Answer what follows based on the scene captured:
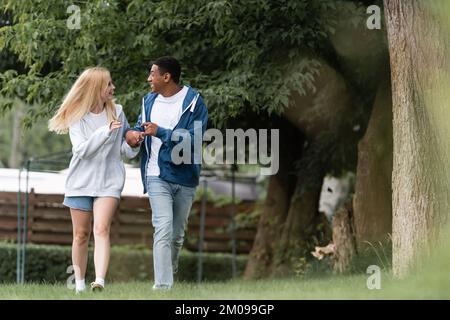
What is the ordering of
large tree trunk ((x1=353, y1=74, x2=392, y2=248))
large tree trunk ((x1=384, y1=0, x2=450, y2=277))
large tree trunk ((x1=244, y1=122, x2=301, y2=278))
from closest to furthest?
large tree trunk ((x1=384, y1=0, x2=450, y2=277)) → large tree trunk ((x1=353, y1=74, x2=392, y2=248)) → large tree trunk ((x1=244, y1=122, x2=301, y2=278))

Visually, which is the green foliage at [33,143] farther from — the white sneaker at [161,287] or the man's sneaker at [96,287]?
the man's sneaker at [96,287]

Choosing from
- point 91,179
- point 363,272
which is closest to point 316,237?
point 363,272

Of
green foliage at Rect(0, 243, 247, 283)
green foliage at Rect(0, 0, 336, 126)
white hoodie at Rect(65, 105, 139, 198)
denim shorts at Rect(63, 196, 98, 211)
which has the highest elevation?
green foliage at Rect(0, 0, 336, 126)

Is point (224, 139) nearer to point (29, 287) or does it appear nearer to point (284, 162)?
point (284, 162)

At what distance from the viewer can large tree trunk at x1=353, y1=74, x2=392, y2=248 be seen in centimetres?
1280

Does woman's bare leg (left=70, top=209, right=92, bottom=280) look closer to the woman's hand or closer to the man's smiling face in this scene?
the woman's hand

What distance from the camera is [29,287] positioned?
373 inches

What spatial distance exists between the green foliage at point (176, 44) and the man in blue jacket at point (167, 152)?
2827 millimetres

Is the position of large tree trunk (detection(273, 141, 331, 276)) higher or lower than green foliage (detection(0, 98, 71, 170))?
lower

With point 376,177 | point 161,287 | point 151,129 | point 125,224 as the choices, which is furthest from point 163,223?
point 125,224

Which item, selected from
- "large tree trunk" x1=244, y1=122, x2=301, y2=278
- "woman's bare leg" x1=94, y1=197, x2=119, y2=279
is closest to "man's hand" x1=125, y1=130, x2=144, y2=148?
"woman's bare leg" x1=94, y1=197, x2=119, y2=279

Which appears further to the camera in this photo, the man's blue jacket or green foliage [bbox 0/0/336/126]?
green foliage [bbox 0/0/336/126]

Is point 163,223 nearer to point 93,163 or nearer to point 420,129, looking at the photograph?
point 93,163

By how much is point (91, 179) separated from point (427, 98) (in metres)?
2.96
